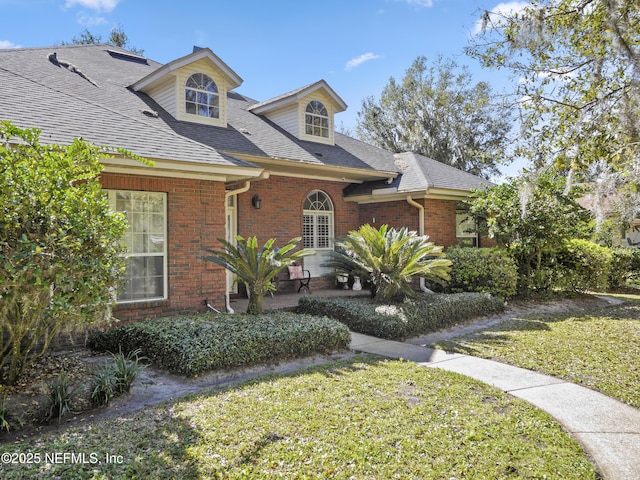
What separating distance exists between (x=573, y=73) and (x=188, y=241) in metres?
7.08

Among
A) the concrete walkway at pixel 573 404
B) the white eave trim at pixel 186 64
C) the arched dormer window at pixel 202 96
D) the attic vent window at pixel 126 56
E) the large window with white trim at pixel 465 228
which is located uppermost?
the attic vent window at pixel 126 56

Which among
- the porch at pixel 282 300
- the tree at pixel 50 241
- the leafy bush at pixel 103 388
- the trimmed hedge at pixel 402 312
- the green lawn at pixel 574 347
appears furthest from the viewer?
the porch at pixel 282 300

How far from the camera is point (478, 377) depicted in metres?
5.60

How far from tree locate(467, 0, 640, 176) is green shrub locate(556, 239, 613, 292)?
6.54 m

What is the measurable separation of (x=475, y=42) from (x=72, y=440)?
23.8 feet

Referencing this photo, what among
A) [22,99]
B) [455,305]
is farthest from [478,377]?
[22,99]

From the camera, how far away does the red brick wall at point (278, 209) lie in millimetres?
11391

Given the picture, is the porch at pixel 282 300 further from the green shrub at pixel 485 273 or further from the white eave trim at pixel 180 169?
the white eave trim at pixel 180 169

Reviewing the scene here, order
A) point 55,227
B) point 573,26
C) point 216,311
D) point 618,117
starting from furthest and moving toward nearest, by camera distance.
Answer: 1. point 216,311
2. point 573,26
3. point 618,117
4. point 55,227

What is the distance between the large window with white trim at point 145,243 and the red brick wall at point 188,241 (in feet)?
0.44

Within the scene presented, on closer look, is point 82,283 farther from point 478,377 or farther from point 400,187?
point 400,187

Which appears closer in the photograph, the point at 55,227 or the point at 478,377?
the point at 55,227

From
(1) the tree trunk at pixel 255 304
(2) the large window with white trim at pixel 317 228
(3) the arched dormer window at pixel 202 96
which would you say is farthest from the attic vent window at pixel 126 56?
(1) the tree trunk at pixel 255 304

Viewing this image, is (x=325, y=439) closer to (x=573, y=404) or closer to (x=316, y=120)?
(x=573, y=404)
